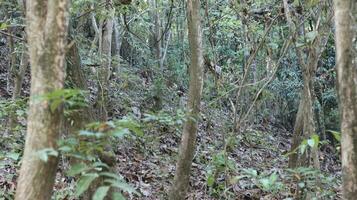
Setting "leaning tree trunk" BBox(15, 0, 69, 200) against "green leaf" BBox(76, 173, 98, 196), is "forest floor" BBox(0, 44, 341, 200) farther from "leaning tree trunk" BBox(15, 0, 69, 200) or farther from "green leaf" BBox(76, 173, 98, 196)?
"green leaf" BBox(76, 173, 98, 196)

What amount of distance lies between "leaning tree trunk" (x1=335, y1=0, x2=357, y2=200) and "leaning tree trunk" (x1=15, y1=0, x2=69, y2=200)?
1.81m

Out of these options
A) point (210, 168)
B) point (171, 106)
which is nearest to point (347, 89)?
point (210, 168)

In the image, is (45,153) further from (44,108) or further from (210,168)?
(210,168)

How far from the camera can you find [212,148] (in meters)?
8.62

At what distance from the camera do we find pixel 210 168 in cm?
593

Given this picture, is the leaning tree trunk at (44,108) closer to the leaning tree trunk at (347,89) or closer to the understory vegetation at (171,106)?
the understory vegetation at (171,106)

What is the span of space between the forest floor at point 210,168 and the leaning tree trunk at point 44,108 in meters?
1.06

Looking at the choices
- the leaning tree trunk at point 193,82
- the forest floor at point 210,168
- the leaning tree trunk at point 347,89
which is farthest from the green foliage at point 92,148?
the leaning tree trunk at point 193,82

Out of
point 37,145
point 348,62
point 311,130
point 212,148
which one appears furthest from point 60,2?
point 212,148

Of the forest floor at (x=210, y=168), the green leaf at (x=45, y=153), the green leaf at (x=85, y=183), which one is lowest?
the forest floor at (x=210, y=168)

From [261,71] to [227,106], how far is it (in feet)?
4.32

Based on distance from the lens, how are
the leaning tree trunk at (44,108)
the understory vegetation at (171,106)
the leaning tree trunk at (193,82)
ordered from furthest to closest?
the leaning tree trunk at (193,82)
the understory vegetation at (171,106)
the leaning tree trunk at (44,108)

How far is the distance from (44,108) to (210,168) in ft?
12.5

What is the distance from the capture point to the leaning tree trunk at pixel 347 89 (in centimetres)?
304
